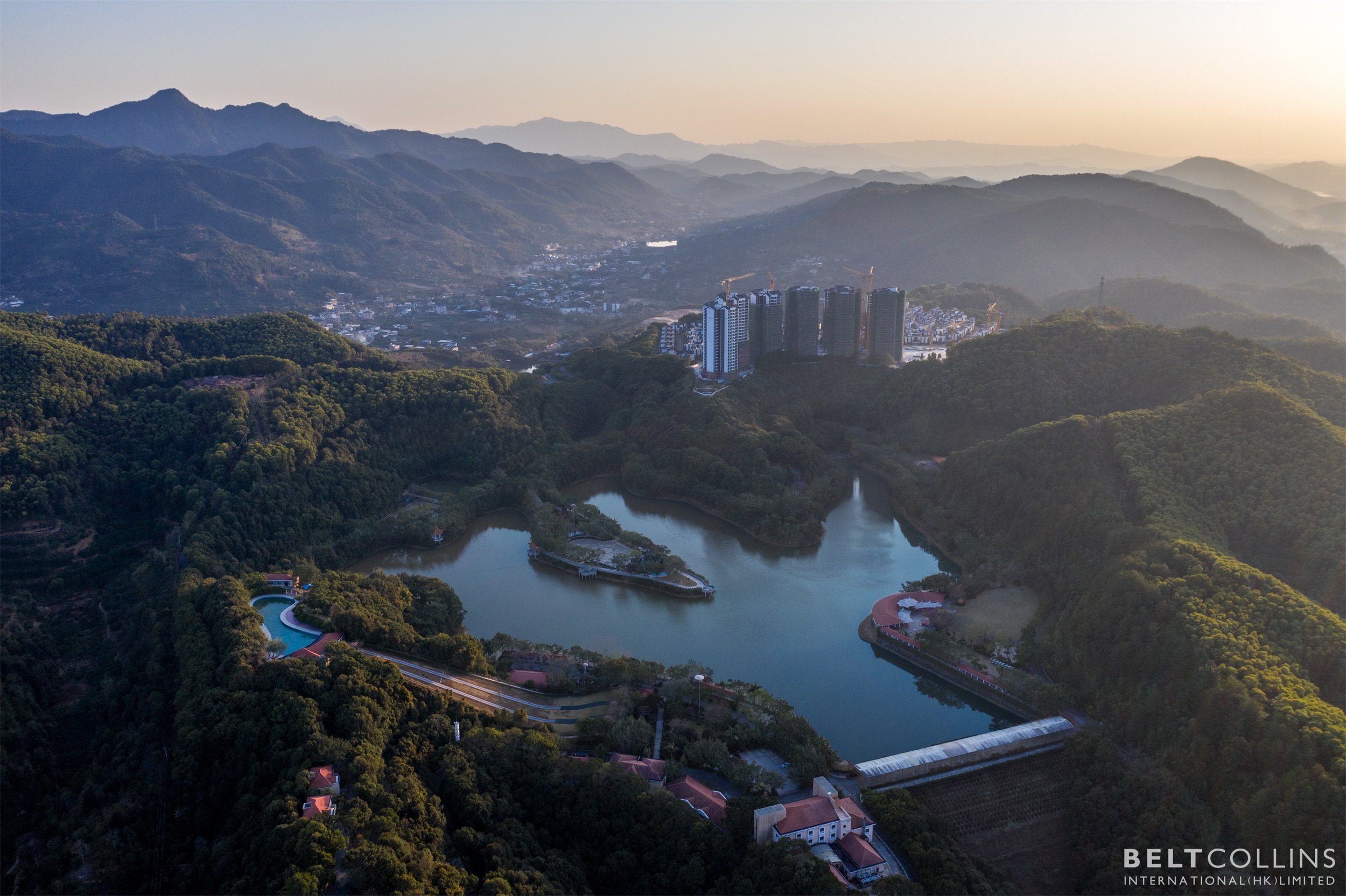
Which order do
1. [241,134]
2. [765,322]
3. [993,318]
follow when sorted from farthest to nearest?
1. [241,134]
2. [993,318]
3. [765,322]

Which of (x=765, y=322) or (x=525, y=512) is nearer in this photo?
(x=525, y=512)

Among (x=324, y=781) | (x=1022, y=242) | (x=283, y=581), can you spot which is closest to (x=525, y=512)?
(x=283, y=581)

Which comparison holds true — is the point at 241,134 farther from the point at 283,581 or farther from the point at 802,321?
the point at 283,581

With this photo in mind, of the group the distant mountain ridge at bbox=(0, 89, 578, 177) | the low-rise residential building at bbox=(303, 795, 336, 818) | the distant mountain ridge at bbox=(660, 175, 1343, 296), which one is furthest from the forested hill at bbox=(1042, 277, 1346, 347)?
the distant mountain ridge at bbox=(0, 89, 578, 177)

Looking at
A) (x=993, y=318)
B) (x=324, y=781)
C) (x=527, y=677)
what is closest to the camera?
(x=324, y=781)

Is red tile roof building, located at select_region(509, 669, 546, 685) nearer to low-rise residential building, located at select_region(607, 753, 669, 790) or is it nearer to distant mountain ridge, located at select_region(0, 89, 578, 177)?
low-rise residential building, located at select_region(607, 753, 669, 790)

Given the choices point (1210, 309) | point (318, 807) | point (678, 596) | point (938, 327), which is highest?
point (1210, 309)

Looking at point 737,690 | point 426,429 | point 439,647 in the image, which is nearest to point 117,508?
point 426,429
